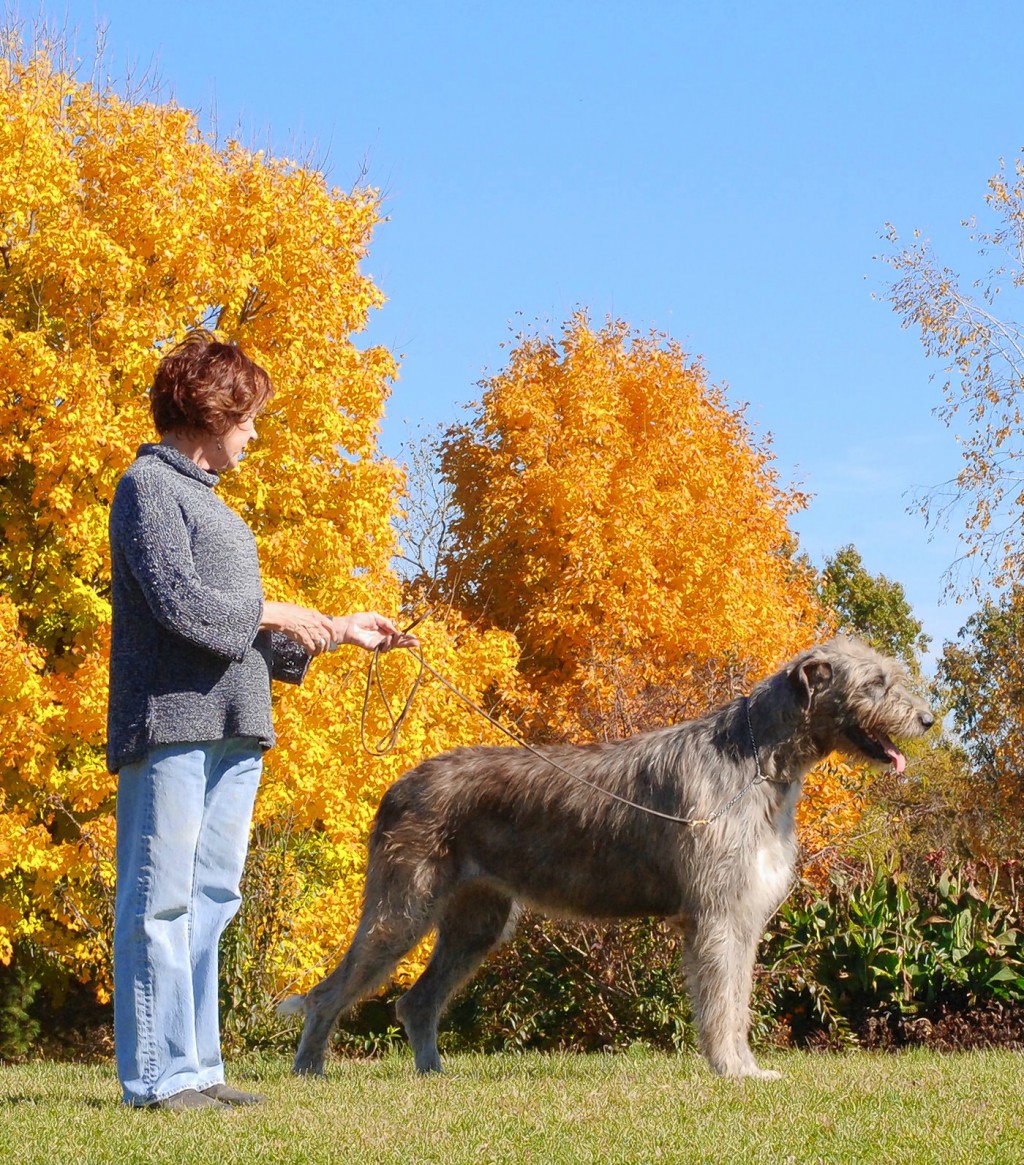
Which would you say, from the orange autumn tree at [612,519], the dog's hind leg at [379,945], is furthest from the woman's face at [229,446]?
the orange autumn tree at [612,519]

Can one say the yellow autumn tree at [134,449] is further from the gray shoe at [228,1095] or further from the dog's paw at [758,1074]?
the gray shoe at [228,1095]

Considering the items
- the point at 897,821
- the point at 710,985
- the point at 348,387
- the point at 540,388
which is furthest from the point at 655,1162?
the point at 540,388

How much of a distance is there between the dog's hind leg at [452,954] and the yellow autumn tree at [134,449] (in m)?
5.37

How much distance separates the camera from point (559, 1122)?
4637mm

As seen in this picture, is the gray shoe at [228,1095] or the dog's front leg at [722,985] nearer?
the gray shoe at [228,1095]

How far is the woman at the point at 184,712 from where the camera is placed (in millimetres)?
4688

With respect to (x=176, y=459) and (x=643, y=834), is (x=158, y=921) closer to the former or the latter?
(x=176, y=459)

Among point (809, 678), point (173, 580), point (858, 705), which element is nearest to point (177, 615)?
point (173, 580)

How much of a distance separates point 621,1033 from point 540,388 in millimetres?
19288

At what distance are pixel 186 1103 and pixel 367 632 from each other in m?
1.74

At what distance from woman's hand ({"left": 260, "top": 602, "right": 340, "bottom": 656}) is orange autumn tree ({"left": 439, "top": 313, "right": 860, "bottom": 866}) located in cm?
1679

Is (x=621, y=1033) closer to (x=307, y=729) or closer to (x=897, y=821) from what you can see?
(x=307, y=729)

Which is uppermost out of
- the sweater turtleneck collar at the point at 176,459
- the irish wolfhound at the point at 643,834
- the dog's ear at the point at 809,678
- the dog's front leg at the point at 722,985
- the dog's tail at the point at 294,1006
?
the sweater turtleneck collar at the point at 176,459

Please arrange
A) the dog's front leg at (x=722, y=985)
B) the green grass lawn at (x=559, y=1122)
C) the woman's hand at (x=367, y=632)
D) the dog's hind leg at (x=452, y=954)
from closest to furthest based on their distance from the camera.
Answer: the green grass lawn at (x=559, y=1122), the woman's hand at (x=367, y=632), the dog's front leg at (x=722, y=985), the dog's hind leg at (x=452, y=954)
